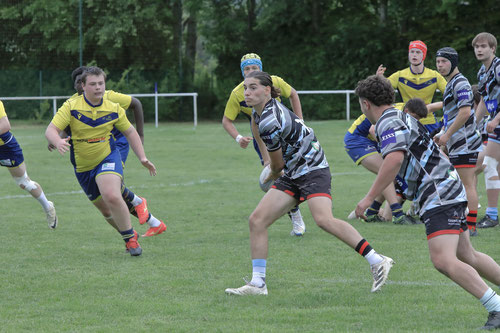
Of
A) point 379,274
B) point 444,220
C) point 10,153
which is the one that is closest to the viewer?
point 444,220

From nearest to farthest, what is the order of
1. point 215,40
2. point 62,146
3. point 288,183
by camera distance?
point 288,183
point 62,146
point 215,40

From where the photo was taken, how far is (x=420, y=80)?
9867mm

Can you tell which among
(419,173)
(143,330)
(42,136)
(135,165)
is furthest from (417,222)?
(42,136)

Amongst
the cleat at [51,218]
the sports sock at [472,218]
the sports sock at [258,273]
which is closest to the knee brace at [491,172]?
the sports sock at [472,218]

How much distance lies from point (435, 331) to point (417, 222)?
4.65 meters

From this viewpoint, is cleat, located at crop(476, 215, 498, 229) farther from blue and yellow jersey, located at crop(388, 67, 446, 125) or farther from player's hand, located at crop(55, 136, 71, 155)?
player's hand, located at crop(55, 136, 71, 155)

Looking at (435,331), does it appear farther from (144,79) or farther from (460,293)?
(144,79)

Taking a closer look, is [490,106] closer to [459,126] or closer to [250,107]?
[459,126]

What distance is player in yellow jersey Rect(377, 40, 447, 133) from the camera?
9711 mm

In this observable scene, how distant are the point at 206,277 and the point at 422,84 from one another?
456 centimetres

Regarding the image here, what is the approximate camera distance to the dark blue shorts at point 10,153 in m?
9.47

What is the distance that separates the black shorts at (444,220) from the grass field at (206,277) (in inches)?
25.9

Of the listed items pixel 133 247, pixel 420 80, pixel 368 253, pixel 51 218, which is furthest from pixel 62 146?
pixel 420 80

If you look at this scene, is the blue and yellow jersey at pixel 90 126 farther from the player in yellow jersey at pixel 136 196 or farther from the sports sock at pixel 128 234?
the sports sock at pixel 128 234
